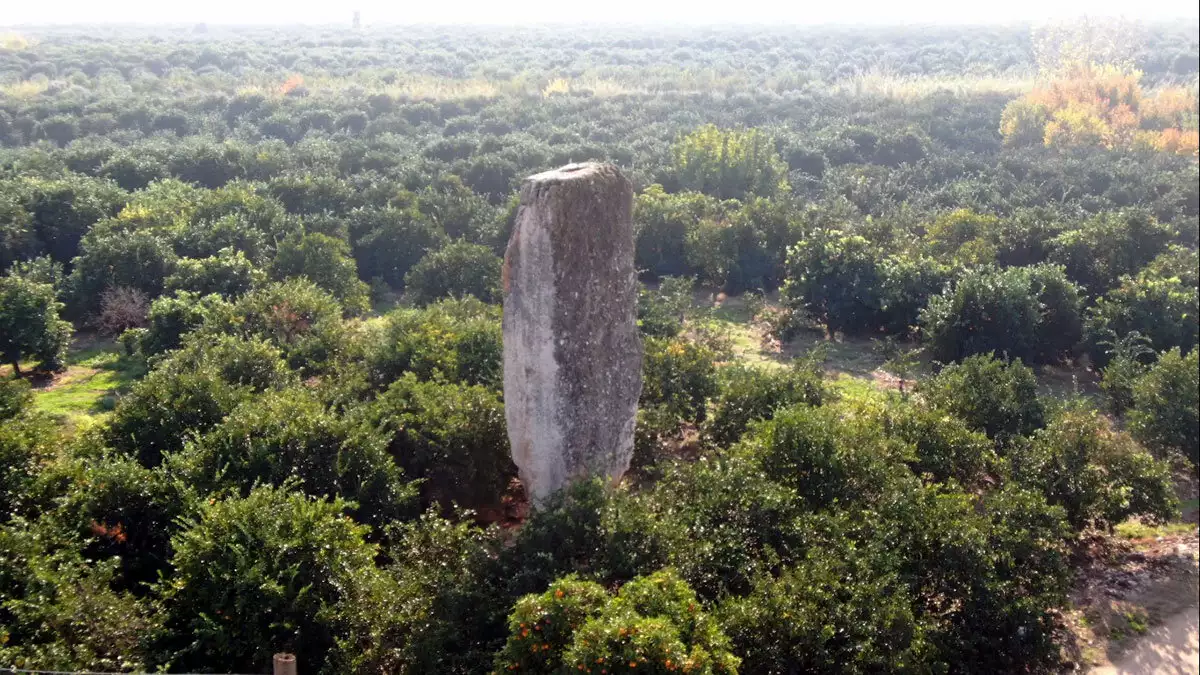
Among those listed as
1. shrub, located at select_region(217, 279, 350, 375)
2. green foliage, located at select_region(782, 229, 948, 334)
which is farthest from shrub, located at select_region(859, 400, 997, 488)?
shrub, located at select_region(217, 279, 350, 375)

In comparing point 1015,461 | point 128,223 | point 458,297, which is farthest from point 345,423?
point 128,223

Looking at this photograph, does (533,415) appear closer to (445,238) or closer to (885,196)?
(445,238)

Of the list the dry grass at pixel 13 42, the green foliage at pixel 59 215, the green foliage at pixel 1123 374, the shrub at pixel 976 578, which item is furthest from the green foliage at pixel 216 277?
the dry grass at pixel 13 42

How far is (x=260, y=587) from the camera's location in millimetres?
7848

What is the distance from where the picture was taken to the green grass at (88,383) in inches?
597

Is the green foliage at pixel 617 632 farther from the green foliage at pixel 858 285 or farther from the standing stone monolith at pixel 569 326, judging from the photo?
the green foliage at pixel 858 285

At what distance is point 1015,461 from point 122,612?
34.4 feet

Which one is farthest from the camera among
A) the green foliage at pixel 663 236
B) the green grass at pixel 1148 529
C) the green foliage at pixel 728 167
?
the green foliage at pixel 728 167

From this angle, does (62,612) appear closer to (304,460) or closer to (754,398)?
(304,460)

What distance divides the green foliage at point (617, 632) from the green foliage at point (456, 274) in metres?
14.7

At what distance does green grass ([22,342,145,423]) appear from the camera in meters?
15.2

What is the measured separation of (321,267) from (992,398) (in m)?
15.3

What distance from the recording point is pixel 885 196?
31.9 m

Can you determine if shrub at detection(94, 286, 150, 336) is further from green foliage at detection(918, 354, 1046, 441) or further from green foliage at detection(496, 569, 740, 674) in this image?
green foliage at detection(918, 354, 1046, 441)
